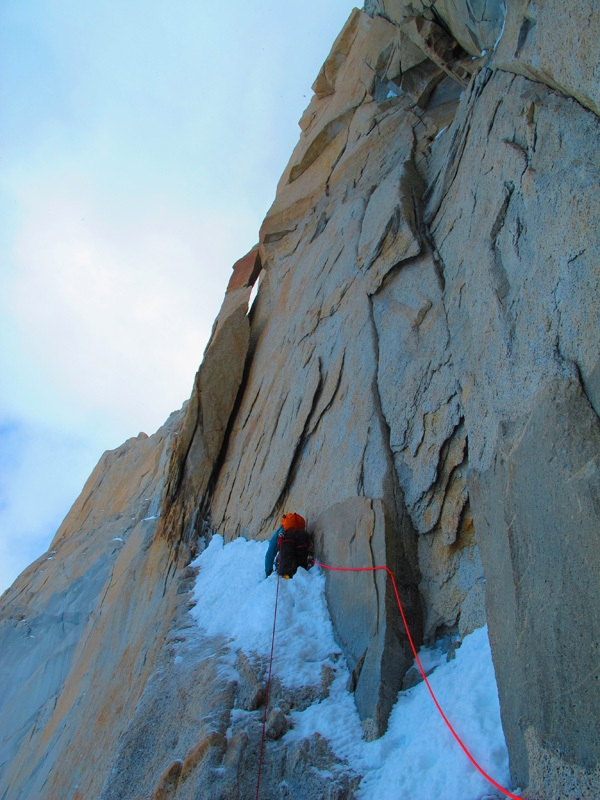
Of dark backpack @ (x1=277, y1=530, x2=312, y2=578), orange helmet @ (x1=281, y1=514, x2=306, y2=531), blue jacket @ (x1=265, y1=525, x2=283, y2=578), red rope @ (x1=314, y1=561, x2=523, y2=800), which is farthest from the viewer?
blue jacket @ (x1=265, y1=525, x2=283, y2=578)

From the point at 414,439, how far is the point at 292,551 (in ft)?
7.32

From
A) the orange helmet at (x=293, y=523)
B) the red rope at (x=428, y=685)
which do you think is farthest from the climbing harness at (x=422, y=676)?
the orange helmet at (x=293, y=523)

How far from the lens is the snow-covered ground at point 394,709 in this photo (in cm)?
422

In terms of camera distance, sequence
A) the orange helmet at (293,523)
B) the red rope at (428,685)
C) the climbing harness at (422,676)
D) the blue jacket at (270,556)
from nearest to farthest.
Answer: the red rope at (428,685) < the climbing harness at (422,676) < the orange helmet at (293,523) < the blue jacket at (270,556)

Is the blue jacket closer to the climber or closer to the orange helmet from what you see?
the climber

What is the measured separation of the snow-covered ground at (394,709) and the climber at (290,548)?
23 centimetres

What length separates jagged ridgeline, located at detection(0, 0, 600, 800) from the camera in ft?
13.1

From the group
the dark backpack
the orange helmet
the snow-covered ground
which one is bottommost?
the snow-covered ground

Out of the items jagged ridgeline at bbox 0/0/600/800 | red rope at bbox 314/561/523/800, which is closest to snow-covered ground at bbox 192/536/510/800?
red rope at bbox 314/561/523/800

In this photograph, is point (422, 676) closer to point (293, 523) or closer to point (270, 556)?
point (293, 523)

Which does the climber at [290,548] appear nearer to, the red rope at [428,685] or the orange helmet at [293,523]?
the orange helmet at [293,523]

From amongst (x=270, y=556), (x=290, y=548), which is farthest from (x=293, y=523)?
(x=270, y=556)

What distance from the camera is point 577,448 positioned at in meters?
3.82

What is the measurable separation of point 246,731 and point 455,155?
26.6 feet
